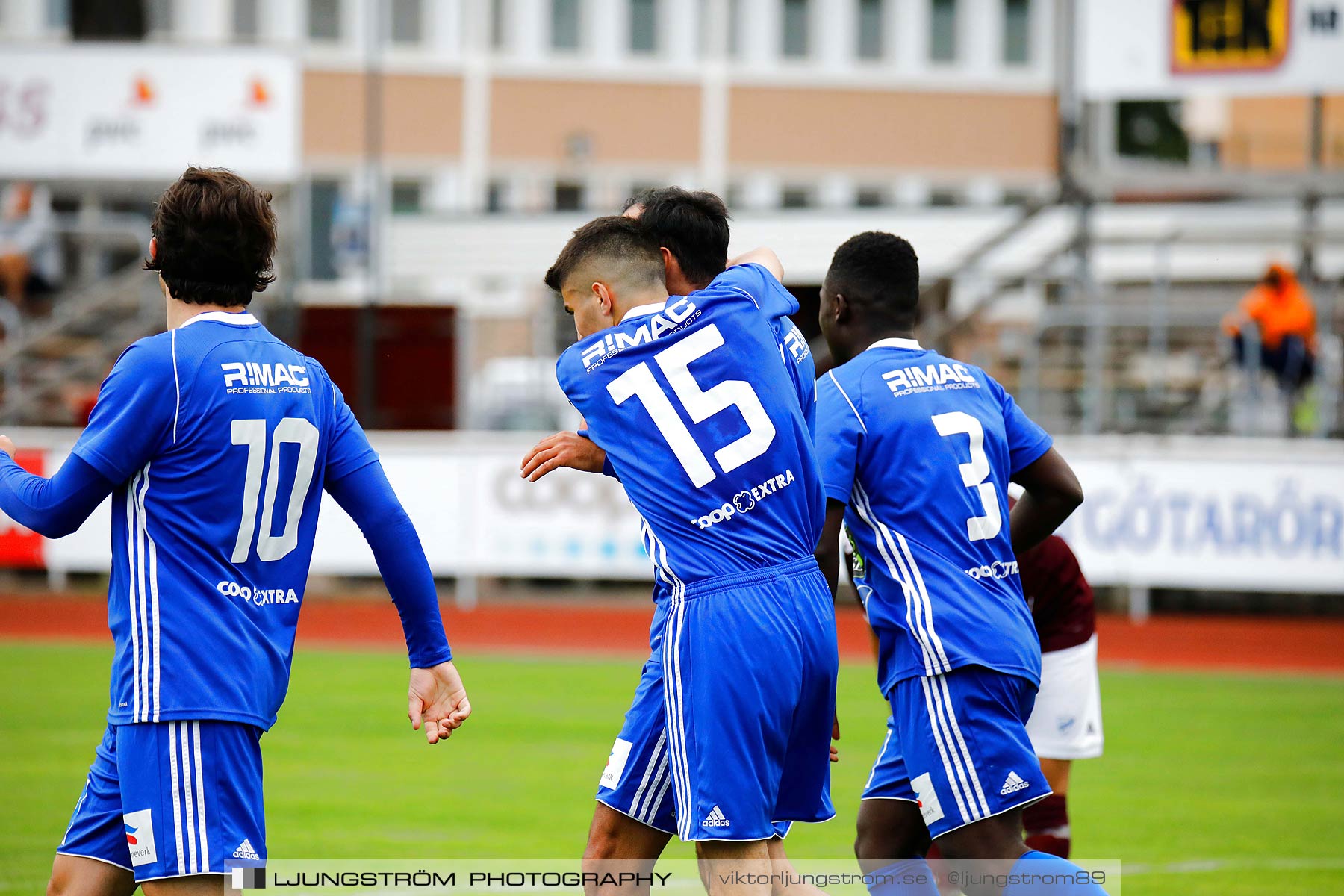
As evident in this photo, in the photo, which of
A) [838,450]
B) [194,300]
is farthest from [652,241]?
[194,300]

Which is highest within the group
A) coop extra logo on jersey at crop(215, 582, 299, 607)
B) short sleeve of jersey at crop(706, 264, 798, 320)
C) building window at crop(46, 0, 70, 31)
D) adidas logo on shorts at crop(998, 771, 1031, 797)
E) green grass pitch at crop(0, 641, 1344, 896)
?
building window at crop(46, 0, 70, 31)

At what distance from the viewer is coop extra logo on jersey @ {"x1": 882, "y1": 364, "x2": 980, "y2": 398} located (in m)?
4.71

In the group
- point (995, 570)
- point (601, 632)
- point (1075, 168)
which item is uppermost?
point (1075, 168)

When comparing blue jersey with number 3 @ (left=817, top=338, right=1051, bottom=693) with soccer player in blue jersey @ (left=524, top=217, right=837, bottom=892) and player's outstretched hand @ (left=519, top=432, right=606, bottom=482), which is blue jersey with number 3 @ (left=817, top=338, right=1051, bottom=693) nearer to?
soccer player in blue jersey @ (left=524, top=217, right=837, bottom=892)

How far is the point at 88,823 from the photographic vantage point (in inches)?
148

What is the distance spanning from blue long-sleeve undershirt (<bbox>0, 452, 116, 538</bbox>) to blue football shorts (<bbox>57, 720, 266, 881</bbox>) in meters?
0.48

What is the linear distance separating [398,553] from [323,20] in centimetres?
3641

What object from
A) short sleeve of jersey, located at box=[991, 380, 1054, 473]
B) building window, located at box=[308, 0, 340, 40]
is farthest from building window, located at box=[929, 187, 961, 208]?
short sleeve of jersey, located at box=[991, 380, 1054, 473]

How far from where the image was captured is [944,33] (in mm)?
41094

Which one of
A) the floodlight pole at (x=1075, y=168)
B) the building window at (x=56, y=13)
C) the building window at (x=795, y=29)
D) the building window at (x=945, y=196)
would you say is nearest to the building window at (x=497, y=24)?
the building window at (x=795, y=29)

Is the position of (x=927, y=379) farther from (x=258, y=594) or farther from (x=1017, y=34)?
(x=1017, y=34)

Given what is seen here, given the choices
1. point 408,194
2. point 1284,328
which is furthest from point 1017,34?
point 1284,328

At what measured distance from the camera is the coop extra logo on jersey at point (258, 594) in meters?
3.76

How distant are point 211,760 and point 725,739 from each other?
1208 mm
